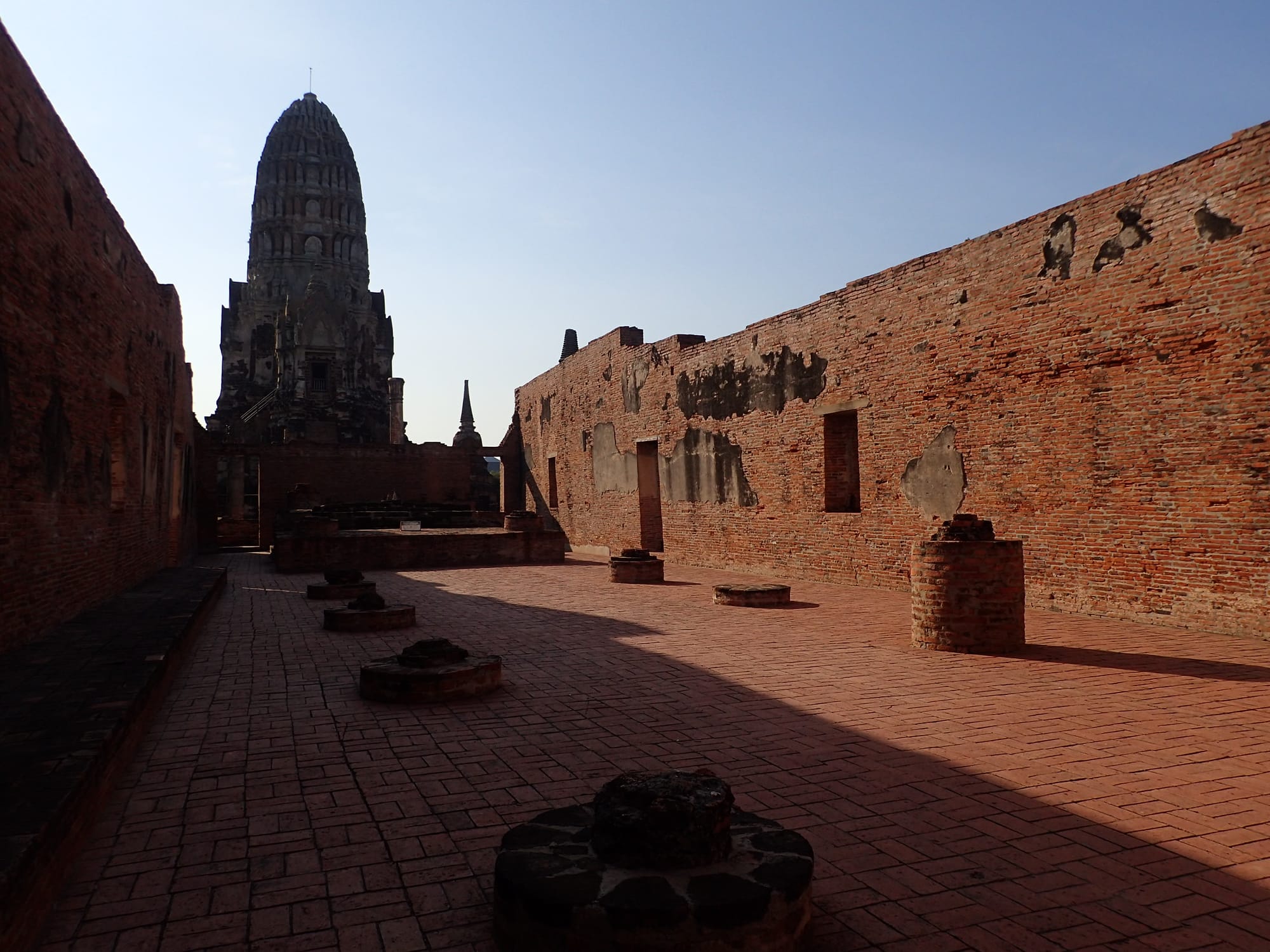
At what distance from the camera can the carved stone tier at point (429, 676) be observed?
5371 millimetres

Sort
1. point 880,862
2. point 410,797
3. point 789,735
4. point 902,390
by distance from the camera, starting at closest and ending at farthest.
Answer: point 880,862 → point 410,797 → point 789,735 → point 902,390

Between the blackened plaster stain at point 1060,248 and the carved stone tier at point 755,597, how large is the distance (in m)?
4.44

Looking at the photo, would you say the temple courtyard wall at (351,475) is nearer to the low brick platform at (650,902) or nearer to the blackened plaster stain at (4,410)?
the blackened plaster stain at (4,410)

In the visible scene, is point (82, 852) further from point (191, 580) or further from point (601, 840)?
point (191, 580)

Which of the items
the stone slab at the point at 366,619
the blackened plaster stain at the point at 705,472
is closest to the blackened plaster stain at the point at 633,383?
the blackened plaster stain at the point at 705,472

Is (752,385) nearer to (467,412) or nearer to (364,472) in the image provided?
(364,472)

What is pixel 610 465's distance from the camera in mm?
19484

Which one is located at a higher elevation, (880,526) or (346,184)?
(346,184)

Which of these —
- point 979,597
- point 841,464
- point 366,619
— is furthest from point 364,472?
point 979,597

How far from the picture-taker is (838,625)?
8.30 m

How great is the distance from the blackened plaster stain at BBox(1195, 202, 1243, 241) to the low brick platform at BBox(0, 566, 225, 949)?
8.77m

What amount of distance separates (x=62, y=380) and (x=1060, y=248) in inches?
376

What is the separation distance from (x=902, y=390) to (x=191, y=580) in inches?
373

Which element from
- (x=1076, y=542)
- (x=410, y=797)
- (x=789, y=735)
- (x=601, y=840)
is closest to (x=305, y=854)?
(x=410, y=797)
